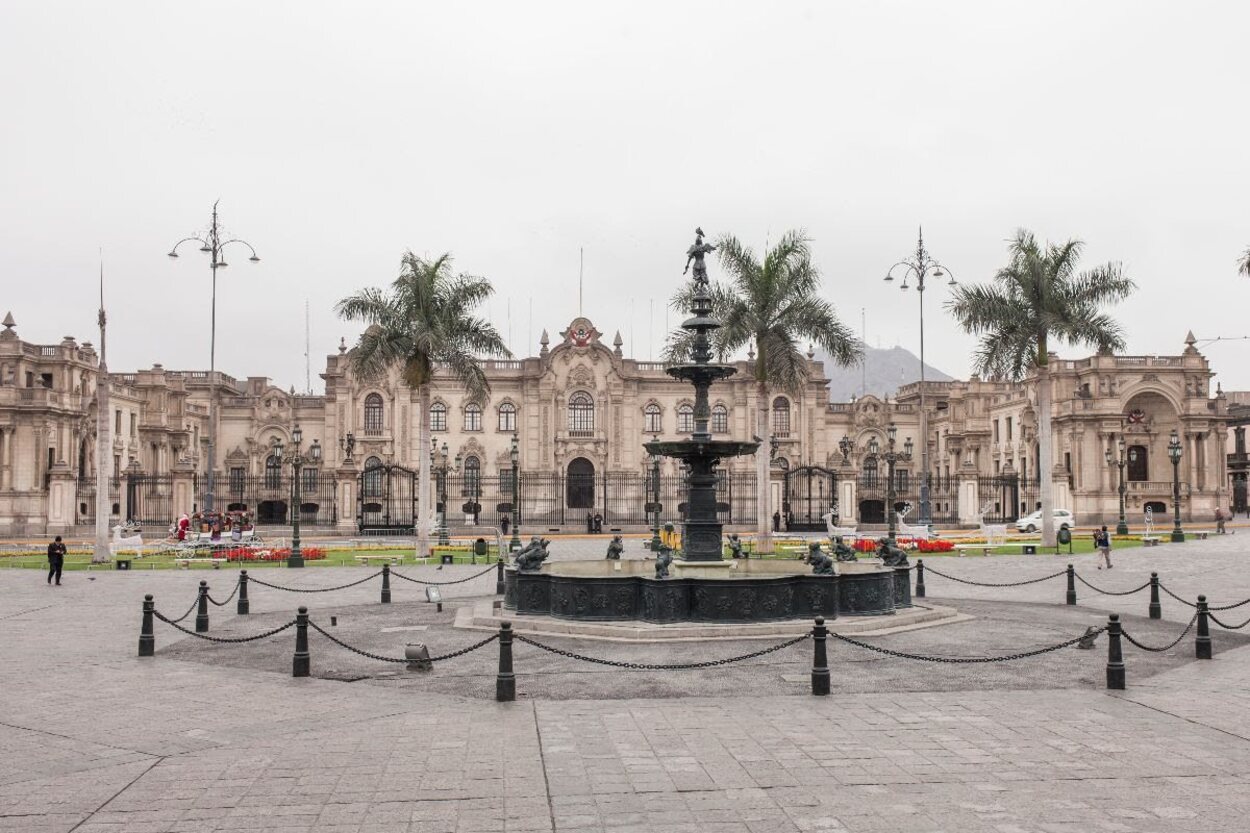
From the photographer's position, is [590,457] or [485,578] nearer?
[485,578]

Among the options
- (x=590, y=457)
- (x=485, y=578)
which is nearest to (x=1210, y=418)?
(x=590, y=457)

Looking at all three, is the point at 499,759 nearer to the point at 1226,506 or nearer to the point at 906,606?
the point at 906,606

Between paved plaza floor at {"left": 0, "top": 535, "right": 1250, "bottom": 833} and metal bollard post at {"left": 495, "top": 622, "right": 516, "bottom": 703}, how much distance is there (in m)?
0.18

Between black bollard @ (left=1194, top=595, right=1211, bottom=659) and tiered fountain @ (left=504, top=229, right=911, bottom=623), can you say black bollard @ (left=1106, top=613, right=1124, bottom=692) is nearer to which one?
black bollard @ (left=1194, top=595, right=1211, bottom=659)

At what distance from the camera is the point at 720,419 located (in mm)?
62906

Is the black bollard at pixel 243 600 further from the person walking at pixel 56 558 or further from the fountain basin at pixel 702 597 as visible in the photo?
the person walking at pixel 56 558

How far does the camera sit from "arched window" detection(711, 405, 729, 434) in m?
62.5

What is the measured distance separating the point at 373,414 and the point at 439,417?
3.70 metres

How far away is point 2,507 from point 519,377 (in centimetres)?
2672

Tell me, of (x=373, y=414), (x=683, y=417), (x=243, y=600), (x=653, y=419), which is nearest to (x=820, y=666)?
(x=243, y=600)

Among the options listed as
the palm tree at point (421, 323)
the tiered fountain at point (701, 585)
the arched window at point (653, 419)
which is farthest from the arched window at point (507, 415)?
the tiered fountain at point (701, 585)

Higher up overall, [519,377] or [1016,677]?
[519,377]

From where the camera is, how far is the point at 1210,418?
56.3 metres

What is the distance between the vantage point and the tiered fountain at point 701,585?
51.4 feet
